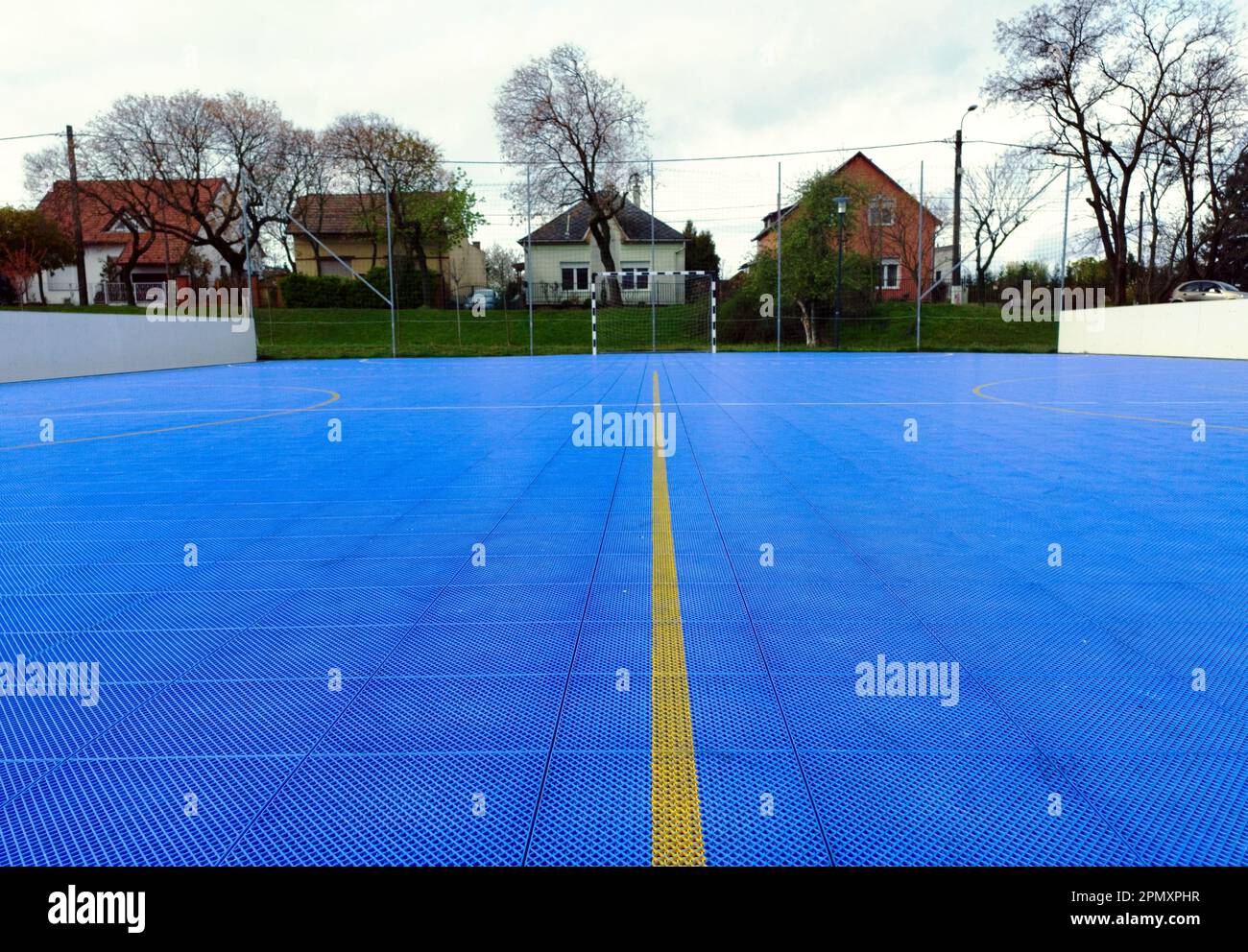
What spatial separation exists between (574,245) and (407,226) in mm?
8663

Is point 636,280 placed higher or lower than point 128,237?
lower

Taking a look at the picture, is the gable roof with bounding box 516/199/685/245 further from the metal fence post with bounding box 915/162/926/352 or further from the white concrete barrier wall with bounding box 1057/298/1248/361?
the white concrete barrier wall with bounding box 1057/298/1248/361

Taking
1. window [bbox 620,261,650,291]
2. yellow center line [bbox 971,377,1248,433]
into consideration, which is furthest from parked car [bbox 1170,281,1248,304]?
yellow center line [bbox 971,377,1248,433]

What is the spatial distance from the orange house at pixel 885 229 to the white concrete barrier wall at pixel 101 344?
1675cm

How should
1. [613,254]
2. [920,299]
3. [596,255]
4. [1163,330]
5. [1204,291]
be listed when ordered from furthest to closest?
1. [596,255]
2. [613,254]
3. [1204,291]
4. [920,299]
5. [1163,330]

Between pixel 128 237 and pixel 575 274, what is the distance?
85.6ft

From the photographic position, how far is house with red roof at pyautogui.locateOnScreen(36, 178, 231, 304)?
108 feet

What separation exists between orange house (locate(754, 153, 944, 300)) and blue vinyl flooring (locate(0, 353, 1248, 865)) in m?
22.7

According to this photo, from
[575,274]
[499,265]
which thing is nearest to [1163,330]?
[575,274]

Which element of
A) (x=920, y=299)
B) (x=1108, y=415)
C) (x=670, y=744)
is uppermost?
(x=920, y=299)

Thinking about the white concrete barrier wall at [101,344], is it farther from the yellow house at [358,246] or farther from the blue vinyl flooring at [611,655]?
the blue vinyl flooring at [611,655]

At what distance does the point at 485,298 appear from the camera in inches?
1179

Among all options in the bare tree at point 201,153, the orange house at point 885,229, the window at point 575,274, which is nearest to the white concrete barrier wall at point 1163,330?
the orange house at point 885,229

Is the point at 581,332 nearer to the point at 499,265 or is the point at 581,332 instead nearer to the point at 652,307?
the point at 652,307
